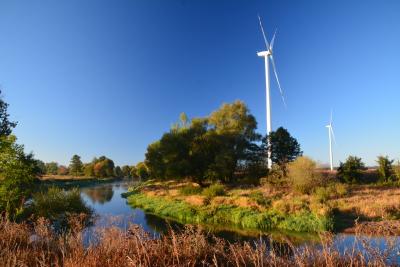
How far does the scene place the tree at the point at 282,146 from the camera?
4622 centimetres

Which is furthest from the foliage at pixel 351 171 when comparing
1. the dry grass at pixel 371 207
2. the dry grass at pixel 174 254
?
the dry grass at pixel 174 254

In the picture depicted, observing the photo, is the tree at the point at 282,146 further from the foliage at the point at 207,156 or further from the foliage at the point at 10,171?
the foliage at the point at 10,171

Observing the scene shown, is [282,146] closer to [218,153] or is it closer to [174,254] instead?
[218,153]

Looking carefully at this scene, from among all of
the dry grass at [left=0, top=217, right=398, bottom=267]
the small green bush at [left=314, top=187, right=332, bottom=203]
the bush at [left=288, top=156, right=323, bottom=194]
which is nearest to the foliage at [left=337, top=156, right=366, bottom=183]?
the bush at [left=288, top=156, right=323, bottom=194]

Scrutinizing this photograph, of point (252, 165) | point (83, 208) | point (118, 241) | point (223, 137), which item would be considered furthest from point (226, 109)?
point (118, 241)

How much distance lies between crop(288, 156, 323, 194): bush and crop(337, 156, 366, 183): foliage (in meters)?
9.32

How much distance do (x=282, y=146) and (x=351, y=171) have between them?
9.40 metres

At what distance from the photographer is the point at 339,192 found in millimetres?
31094

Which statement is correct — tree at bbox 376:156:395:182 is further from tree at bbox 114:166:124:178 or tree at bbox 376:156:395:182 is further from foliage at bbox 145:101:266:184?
tree at bbox 114:166:124:178

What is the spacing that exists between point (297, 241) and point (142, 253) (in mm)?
13672

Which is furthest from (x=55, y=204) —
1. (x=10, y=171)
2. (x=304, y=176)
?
(x=304, y=176)

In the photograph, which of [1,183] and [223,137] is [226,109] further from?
[1,183]

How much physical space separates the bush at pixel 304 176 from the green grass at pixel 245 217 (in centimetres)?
981

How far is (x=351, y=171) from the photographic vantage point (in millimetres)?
42906
